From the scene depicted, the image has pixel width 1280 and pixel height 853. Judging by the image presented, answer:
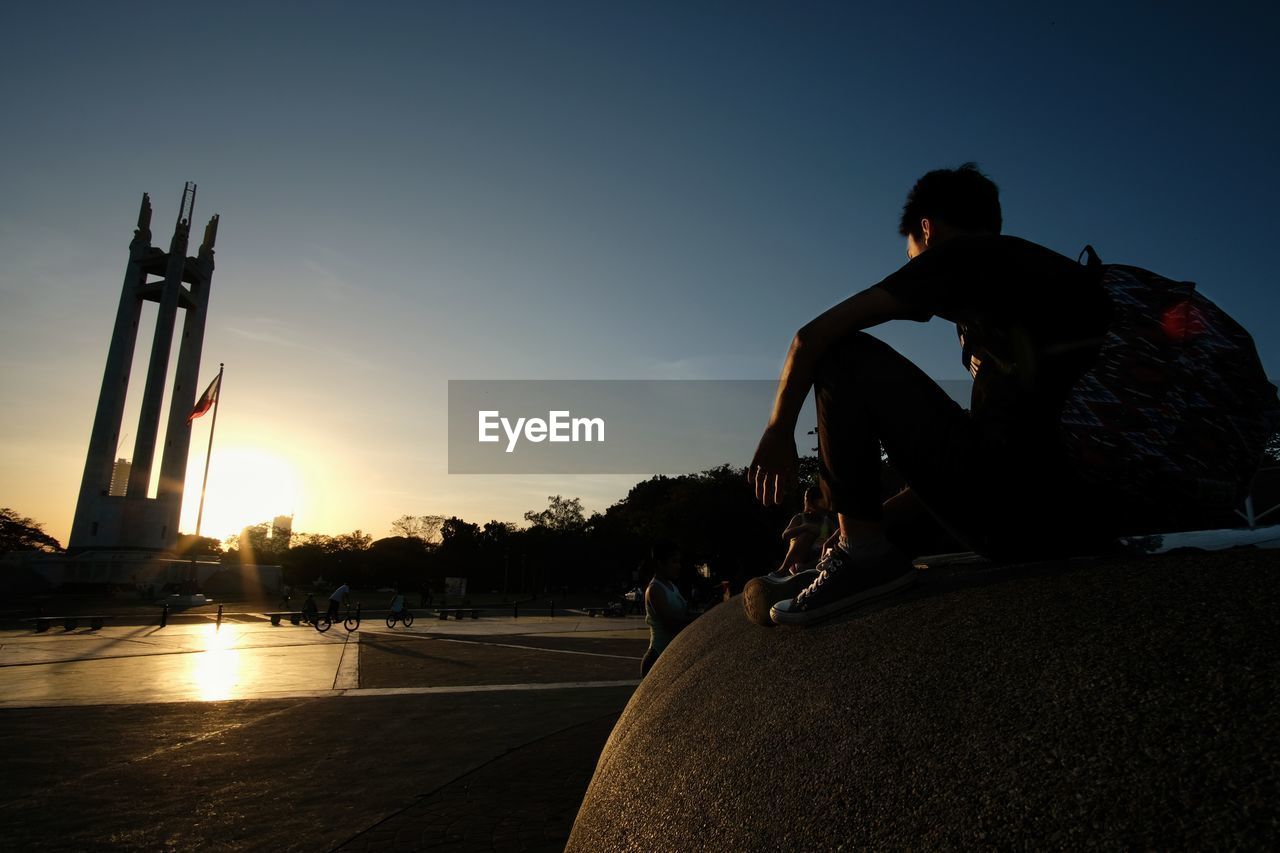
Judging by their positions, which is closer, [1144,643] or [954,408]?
[1144,643]

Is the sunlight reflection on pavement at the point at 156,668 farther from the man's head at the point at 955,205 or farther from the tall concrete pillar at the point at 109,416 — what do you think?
the tall concrete pillar at the point at 109,416

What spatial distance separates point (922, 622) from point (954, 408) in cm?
61

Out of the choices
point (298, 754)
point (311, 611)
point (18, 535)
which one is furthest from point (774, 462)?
point (18, 535)

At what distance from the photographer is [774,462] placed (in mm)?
2320

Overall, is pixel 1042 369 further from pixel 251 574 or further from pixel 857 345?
pixel 251 574

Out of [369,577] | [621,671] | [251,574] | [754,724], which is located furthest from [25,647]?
[369,577]

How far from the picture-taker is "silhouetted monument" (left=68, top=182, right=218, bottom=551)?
184ft

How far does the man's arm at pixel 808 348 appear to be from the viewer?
1963mm

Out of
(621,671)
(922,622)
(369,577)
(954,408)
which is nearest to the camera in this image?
(922,622)

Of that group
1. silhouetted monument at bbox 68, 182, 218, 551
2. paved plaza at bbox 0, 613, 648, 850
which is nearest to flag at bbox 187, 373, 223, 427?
silhouetted monument at bbox 68, 182, 218, 551

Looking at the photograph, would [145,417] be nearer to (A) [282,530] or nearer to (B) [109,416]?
(B) [109,416]

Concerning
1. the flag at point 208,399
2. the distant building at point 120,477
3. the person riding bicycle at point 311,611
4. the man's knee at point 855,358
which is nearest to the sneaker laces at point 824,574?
the man's knee at point 855,358

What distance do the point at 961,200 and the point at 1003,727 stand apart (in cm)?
162

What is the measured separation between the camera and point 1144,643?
47.5 inches
